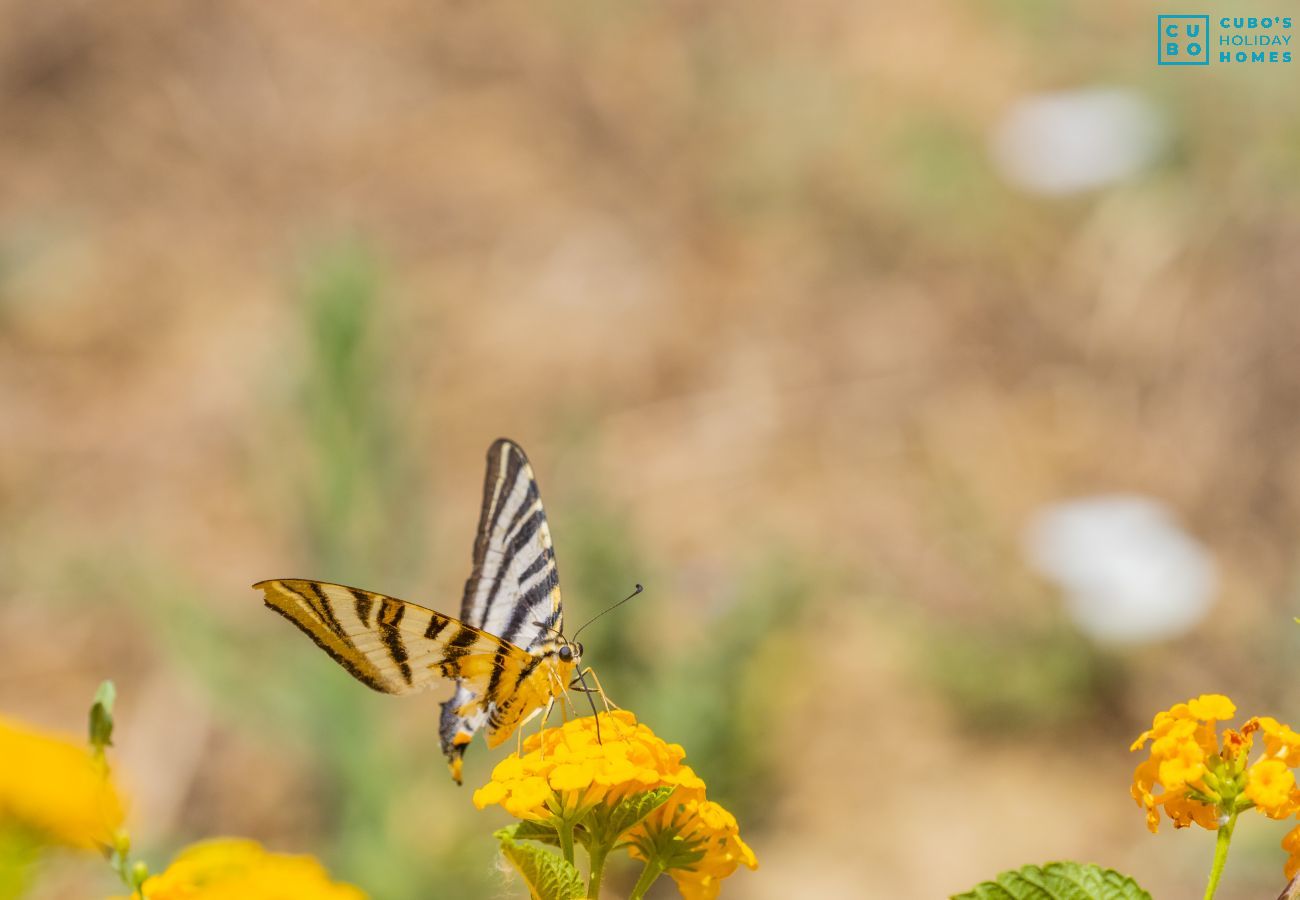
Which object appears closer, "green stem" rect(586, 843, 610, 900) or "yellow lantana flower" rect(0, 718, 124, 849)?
"yellow lantana flower" rect(0, 718, 124, 849)

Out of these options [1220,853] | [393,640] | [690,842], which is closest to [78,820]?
[690,842]

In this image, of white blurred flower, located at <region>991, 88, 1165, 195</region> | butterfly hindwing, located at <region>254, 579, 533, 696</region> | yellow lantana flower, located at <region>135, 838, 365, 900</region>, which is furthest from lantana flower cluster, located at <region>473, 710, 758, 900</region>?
white blurred flower, located at <region>991, 88, 1165, 195</region>

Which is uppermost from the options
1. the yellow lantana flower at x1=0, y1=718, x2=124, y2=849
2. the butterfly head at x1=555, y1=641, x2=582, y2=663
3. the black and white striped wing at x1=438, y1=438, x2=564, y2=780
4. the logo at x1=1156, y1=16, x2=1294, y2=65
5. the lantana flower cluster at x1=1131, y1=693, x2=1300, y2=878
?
the logo at x1=1156, y1=16, x2=1294, y2=65

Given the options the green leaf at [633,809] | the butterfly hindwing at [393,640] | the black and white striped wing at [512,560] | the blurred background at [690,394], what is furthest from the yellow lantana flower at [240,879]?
the blurred background at [690,394]

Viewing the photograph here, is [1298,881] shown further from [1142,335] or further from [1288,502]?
[1142,335]

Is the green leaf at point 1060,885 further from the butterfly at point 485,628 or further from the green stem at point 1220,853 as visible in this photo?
the butterfly at point 485,628

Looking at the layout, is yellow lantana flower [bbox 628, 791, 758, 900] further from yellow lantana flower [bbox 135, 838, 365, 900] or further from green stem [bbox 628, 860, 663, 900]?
yellow lantana flower [bbox 135, 838, 365, 900]
